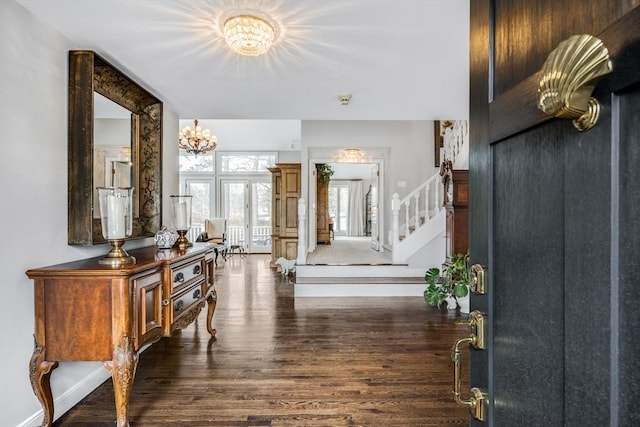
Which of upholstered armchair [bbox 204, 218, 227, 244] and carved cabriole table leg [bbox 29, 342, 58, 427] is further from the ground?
upholstered armchair [bbox 204, 218, 227, 244]

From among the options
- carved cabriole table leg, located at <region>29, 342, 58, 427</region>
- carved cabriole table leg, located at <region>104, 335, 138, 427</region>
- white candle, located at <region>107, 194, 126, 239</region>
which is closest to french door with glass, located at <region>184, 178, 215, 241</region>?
white candle, located at <region>107, 194, 126, 239</region>

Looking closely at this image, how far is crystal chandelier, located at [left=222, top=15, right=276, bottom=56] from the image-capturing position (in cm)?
209

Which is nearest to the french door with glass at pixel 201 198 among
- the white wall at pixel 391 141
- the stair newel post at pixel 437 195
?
the white wall at pixel 391 141

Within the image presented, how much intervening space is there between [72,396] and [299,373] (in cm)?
155

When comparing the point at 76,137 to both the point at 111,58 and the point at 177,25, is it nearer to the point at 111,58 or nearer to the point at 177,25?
the point at 111,58

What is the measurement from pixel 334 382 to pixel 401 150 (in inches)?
208

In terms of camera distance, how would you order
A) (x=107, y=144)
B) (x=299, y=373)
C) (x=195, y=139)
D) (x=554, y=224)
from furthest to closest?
(x=195, y=139), (x=299, y=373), (x=107, y=144), (x=554, y=224)

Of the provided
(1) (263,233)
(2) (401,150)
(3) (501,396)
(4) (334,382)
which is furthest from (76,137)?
(1) (263,233)

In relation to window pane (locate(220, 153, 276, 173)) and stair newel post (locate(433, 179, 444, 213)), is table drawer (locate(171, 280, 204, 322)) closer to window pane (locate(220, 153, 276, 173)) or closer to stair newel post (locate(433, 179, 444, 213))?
stair newel post (locate(433, 179, 444, 213))

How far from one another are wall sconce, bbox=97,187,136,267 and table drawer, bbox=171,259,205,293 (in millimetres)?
394

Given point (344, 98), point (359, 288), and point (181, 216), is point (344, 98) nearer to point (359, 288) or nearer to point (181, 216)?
point (181, 216)

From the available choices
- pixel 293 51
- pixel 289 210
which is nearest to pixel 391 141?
pixel 289 210

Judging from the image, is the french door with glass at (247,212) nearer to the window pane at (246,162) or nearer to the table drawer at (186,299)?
the window pane at (246,162)

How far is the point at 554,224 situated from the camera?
2.00ft
